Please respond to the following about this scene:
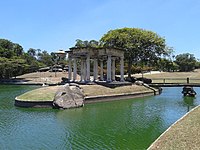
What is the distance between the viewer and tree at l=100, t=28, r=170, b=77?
49.0m

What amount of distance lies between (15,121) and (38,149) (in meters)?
7.79

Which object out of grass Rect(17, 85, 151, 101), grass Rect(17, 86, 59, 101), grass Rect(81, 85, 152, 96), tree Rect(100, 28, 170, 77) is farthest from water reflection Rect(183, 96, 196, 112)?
tree Rect(100, 28, 170, 77)

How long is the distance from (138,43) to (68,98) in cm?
2551

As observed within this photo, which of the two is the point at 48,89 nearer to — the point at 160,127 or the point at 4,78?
the point at 160,127

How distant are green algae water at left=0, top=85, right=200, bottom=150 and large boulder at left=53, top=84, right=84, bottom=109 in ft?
4.00

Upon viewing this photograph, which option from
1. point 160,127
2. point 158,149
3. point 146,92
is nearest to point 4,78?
point 146,92

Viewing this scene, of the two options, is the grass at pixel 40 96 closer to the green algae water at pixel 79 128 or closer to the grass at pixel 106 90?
the green algae water at pixel 79 128

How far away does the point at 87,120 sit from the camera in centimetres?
2028

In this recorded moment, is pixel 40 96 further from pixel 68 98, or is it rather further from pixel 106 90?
pixel 106 90

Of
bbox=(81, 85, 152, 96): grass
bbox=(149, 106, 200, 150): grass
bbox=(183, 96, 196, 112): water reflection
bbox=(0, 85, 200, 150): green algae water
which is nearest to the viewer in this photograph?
bbox=(149, 106, 200, 150): grass

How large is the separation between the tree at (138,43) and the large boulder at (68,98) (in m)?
22.2

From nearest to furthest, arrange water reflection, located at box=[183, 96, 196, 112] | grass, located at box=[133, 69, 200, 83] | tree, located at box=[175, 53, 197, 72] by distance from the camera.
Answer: water reflection, located at box=[183, 96, 196, 112] < grass, located at box=[133, 69, 200, 83] < tree, located at box=[175, 53, 197, 72]

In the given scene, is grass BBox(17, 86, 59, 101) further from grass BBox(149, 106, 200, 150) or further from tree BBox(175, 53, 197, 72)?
tree BBox(175, 53, 197, 72)

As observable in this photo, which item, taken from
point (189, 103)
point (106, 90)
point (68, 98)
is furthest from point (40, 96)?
point (189, 103)
